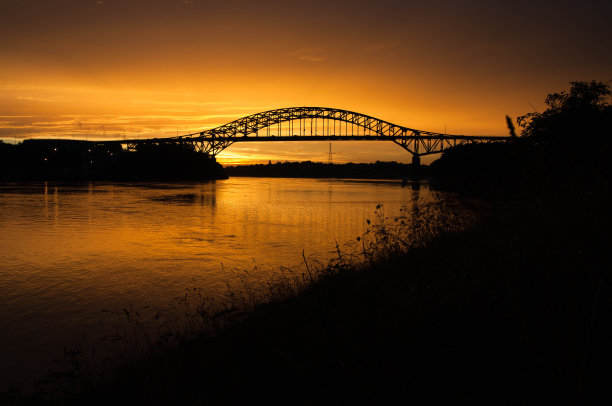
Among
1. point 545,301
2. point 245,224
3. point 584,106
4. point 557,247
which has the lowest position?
point 245,224

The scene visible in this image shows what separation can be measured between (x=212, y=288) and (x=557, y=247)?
24.6 ft

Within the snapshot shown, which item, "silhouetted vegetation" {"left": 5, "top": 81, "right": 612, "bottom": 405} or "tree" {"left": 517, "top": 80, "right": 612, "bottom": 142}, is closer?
"silhouetted vegetation" {"left": 5, "top": 81, "right": 612, "bottom": 405}

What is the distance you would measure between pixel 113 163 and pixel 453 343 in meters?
126

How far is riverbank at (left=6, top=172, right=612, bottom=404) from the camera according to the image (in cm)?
220

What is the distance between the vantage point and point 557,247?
2779 mm

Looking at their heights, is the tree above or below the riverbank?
above

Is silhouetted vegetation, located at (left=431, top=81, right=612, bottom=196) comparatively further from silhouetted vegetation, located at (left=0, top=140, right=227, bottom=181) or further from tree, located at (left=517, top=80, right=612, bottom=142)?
silhouetted vegetation, located at (left=0, top=140, right=227, bottom=181)

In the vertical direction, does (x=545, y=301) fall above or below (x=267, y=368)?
above

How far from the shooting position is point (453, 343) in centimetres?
294

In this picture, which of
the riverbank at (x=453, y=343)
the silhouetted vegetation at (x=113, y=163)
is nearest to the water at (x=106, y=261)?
the riverbank at (x=453, y=343)

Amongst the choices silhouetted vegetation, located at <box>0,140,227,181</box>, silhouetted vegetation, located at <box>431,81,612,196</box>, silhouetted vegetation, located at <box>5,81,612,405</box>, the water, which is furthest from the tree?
silhouetted vegetation, located at <box>0,140,227,181</box>

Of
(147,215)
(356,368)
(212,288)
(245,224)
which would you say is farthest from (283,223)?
(356,368)

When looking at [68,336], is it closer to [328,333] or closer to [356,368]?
[328,333]

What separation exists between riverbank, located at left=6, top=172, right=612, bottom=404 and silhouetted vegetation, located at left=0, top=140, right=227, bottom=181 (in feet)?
330
